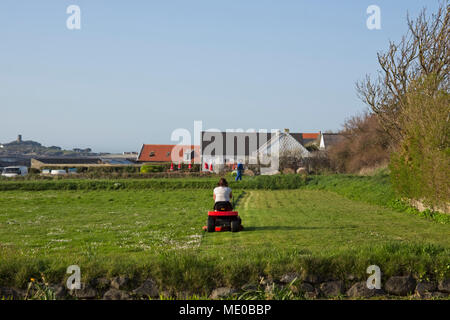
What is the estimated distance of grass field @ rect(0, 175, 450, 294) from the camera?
24.0 ft

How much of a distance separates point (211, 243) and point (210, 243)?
0.08ft

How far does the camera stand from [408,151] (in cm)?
1778

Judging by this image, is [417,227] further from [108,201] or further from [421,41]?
[108,201]

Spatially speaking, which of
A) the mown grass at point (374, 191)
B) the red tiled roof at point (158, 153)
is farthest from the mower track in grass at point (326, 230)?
the red tiled roof at point (158, 153)

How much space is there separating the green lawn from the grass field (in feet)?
0.06

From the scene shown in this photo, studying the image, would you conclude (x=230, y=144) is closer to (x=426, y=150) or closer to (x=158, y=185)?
(x=158, y=185)

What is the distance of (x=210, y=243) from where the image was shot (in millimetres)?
10805

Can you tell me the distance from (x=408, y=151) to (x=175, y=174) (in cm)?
2820

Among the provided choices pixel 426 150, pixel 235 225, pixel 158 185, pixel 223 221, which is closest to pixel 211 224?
pixel 223 221

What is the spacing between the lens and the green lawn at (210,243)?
24.0 feet

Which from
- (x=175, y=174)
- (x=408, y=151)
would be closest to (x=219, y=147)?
(x=175, y=174)

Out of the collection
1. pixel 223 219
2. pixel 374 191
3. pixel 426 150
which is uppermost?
pixel 426 150

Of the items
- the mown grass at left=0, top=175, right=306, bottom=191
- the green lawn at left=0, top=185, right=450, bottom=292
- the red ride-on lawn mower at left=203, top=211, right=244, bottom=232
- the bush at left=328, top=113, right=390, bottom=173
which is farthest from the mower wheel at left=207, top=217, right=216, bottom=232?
the bush at left=328, top=113, right=390, bottom=173

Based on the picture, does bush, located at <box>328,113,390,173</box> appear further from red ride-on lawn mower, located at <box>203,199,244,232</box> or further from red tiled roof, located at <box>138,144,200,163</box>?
red tiled roof, located at <box>138,144,200,163</box>
